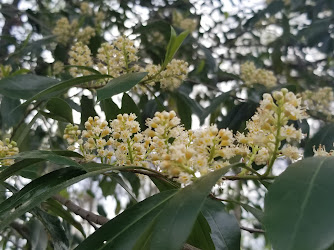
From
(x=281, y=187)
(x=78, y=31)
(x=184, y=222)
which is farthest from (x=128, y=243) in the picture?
(x=78, y=31)

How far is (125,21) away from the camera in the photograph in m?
3.09

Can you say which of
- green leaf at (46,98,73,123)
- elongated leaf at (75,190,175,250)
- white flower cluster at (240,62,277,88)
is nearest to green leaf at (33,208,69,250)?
green leaf at (46,98,73,123)

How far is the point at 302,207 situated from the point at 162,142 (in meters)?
0.41

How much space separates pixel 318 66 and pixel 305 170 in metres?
3.09

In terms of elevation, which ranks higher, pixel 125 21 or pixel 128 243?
pixel 125 21

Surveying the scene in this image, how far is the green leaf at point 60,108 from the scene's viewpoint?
1.30m

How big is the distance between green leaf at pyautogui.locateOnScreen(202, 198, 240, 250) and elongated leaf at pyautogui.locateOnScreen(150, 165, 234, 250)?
24cm

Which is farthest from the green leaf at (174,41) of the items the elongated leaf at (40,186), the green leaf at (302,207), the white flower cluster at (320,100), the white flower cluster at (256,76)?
the white flower cluster at (320,100)

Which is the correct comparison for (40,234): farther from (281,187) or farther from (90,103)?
(281,187)

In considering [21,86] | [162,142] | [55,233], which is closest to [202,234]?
[162,142]

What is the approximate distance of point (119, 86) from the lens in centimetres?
108

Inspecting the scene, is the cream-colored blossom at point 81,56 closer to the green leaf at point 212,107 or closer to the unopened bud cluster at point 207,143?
the green leaf at point 212,107

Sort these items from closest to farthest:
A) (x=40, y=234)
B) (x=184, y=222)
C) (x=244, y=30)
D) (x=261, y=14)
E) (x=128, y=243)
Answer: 1. (x=184, y=222)
2. (x=128, y=243)
3. (x=40, y=234)
4. (x=261, y=14)
5. (x=244, y=30)

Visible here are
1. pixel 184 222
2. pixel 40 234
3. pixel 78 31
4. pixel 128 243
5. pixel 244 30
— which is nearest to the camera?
pixel 184 222
